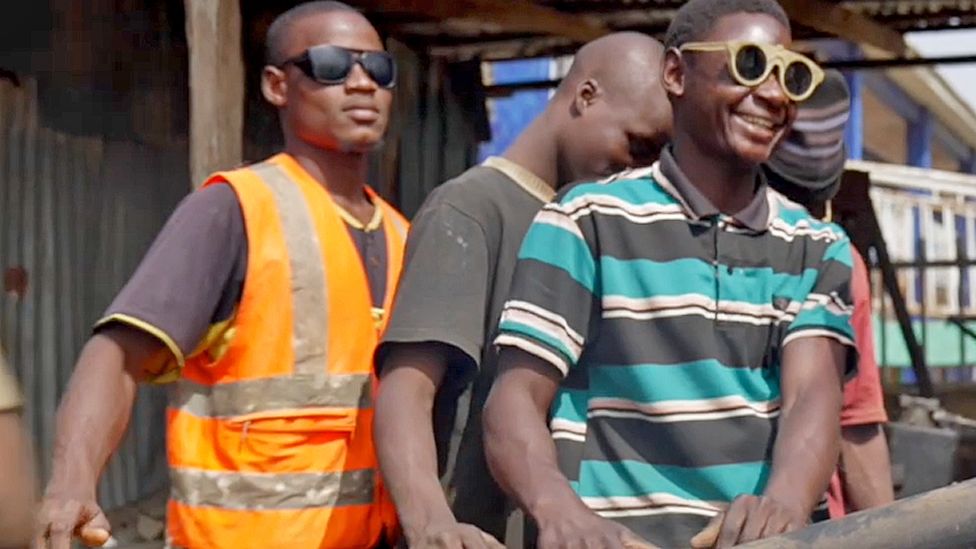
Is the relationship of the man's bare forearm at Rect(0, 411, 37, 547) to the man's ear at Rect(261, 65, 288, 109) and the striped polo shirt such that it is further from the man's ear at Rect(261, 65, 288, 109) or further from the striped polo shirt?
the man's ear at Rect(261, 65, 288, 109)

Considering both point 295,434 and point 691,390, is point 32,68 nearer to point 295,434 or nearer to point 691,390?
point 295,434

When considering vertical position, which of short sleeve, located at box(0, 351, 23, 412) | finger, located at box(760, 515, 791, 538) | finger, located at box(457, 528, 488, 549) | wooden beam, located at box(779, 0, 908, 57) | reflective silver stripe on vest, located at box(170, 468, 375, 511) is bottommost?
reflective silver stripe on vest, located at box(170, 468, 375, 511)

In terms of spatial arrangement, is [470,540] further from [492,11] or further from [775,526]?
[492,11]

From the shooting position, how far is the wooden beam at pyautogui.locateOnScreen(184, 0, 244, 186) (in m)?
5.47

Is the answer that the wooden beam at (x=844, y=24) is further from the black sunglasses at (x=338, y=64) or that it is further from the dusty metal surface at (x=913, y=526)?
the dusty metal surface at (x=913, y=526)

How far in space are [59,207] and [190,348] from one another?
14.3 ft

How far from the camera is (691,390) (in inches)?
103

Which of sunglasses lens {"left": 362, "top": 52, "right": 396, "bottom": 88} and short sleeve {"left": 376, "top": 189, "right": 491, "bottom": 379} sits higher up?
sunglasses lens {"left": 362, "top": 52, "right": 396, "bottom": 88}

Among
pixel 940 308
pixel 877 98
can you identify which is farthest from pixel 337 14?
pixel 877 98

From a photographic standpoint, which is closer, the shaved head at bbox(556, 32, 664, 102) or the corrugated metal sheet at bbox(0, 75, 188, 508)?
the shaved head at bbox(556, 32, 664, 102)

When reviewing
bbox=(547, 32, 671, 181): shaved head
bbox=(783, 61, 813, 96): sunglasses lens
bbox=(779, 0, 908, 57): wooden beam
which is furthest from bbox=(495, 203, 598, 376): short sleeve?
bbox=(779, 0, 908, 57): wooden beam

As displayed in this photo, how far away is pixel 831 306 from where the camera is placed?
2736 mm

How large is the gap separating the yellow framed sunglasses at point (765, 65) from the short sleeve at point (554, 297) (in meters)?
0.34

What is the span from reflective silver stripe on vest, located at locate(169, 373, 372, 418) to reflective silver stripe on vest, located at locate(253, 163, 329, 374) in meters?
0.03
